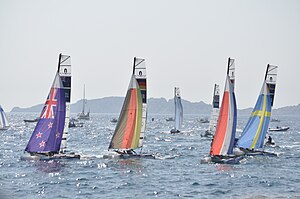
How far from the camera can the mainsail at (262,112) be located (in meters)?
57.8

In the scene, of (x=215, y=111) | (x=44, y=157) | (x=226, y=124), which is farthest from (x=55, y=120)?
(x=215, y=111)

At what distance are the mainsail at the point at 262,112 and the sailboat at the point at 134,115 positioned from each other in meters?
11.9

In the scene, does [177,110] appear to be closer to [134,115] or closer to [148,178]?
[134,115]

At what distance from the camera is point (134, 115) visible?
5322 cm

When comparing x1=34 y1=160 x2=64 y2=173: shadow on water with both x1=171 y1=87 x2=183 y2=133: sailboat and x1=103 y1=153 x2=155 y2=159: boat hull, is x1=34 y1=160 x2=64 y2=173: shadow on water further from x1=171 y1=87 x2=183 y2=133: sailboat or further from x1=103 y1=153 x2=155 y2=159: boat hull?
x1=171 y1=87 x2=183 y2=133: sailboat

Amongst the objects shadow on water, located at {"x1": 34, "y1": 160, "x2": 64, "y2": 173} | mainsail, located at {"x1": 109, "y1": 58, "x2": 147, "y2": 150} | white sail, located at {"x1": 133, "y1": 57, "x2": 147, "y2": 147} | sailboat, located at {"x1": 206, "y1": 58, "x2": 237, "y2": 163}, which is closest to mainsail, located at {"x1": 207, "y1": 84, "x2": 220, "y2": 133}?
mainsail, located at {"x1": 109, "y1": 58, "x2": 147, "y2": 150}

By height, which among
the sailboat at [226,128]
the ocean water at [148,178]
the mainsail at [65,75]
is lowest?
the ocean water at [148,178]

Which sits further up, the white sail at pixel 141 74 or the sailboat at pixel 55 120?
the white sail at pixel 141 74

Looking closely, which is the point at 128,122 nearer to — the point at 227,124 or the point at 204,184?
the point at 227,124

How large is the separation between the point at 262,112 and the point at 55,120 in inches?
876

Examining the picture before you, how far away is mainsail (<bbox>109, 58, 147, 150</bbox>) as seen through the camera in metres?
52.7

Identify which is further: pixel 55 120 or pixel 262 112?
pixel 262 112

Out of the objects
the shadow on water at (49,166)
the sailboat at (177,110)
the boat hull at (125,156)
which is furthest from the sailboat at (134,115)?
the sailboat at (177,110)

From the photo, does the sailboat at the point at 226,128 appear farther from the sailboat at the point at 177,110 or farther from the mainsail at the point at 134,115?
the sailboat at the point at 177,110
